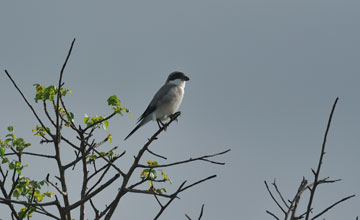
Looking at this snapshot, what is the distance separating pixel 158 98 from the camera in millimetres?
10055

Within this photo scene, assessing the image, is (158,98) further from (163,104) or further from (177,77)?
(177,77)

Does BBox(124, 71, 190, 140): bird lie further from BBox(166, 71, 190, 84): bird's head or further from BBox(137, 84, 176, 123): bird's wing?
BBox(166, 71, 190, 84): bird's head

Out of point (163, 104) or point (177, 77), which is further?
point (177, 77)

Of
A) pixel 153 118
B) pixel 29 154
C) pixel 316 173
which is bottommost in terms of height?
pixel 316 173

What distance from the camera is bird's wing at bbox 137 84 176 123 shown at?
9.91 meters

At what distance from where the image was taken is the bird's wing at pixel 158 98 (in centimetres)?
991

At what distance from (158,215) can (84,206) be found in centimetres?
122

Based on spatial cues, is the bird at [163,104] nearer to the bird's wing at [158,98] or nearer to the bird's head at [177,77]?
the bird's wing at [158,98]

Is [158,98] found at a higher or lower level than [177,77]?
lower

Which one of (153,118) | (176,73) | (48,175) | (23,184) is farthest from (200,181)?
(176,73)

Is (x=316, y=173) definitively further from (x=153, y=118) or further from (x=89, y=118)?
(x=153, y=118)

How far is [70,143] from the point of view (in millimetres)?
5664

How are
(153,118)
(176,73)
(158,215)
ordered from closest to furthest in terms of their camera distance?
(158,215), (153,118), (176,73)

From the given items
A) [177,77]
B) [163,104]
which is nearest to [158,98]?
[163,104]
